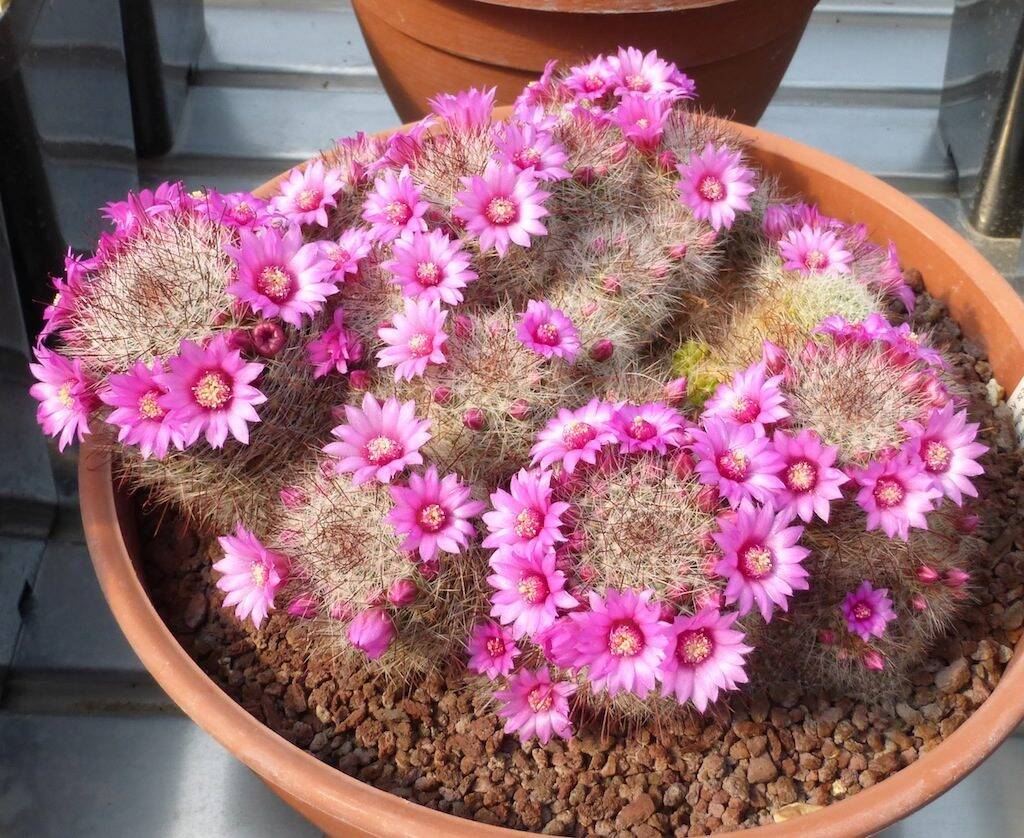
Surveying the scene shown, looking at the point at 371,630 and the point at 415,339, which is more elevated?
the point at 415,339

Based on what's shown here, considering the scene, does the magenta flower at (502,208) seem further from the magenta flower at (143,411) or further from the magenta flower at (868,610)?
the magenta flower at (868,610)

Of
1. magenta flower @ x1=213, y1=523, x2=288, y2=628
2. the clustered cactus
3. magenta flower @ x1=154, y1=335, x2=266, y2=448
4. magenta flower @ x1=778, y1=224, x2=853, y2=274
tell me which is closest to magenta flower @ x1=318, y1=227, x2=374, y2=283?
the clustered cactus

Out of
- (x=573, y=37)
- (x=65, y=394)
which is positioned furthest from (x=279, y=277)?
(x=573, y=37)

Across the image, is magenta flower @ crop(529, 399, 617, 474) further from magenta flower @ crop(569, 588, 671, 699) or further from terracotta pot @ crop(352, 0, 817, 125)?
terracotta pot @ crop(352, 0, 817, 125)

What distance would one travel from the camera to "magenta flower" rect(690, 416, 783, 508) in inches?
35.8

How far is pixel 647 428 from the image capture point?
95 centimetres

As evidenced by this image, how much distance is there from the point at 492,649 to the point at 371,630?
130 millimetres

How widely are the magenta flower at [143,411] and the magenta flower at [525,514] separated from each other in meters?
0.28

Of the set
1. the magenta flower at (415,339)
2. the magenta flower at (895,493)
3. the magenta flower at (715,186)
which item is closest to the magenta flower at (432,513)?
the magenta flower at (415,339)

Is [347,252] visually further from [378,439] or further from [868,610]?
[868,610]

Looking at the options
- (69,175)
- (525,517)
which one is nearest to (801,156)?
(525,517)

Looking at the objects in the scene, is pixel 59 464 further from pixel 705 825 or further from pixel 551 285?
pixel 705 825

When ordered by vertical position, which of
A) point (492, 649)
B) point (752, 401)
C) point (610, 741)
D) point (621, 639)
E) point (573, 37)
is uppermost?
point (573, 37)

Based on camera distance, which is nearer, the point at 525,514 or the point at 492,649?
the point at 525,514
